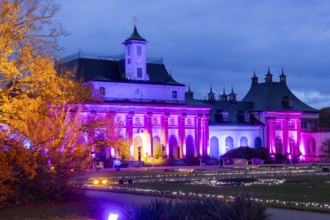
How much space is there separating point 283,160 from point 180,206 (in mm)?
77563

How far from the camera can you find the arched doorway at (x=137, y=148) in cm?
8038

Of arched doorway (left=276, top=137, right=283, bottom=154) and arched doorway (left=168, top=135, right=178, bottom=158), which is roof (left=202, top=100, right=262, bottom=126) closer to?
arched doorway (left=276, top=137, right=283, bottom=154)

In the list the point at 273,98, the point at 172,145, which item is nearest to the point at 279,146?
the point at 273,98

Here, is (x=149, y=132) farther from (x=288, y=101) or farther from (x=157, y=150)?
(x=288, y=101)

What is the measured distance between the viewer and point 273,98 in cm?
9900

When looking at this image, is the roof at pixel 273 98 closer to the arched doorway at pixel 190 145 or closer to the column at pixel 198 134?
the column at pixel 198 134

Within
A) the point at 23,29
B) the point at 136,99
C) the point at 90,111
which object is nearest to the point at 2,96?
the point at 23,29

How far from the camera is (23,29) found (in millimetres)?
22844

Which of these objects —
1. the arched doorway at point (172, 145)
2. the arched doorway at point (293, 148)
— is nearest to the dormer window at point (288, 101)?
the arched doorway at point (293, 148)

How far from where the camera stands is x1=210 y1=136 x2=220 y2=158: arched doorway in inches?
3546

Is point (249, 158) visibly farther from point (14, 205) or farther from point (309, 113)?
point (14, 205)

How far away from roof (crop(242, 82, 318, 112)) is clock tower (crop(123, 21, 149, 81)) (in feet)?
79.8

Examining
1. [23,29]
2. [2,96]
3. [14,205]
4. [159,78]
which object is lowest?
[14,205]

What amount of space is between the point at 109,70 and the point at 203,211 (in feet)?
232
